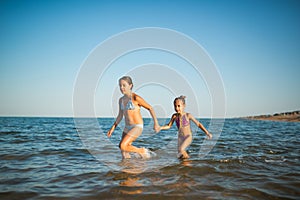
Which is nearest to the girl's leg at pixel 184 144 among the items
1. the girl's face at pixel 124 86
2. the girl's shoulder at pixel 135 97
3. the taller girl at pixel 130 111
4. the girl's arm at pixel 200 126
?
the girl's arm at pixel 200 126

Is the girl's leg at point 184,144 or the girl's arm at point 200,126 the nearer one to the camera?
the girl's arm at point 200,126

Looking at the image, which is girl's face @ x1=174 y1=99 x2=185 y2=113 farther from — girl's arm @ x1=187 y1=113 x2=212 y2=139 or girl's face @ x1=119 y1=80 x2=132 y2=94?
girl's face @ x1=119 y1=80 x2=132 y2=94

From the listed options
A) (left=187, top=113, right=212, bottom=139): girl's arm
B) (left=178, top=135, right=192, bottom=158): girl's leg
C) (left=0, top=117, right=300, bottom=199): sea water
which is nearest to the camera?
(left=0, top=117, right=300, bottom=199): sea water

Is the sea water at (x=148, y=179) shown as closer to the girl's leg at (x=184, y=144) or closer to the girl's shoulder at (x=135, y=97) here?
the girl's leg at (x=184, y=144)

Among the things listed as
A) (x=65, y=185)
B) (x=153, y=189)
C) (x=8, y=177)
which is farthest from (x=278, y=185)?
(x=8, y=177)

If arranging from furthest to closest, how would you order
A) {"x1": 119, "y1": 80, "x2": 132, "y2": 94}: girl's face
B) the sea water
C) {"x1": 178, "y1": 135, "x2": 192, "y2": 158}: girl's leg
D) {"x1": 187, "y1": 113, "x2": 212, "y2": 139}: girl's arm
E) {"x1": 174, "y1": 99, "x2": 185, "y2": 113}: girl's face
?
1. {"x1": 174, "y1": 99, "x2": 185, "y2": 113}: girl's face
2. {"x1": 178, "y1": 135, "x2": 192, "y2": 158}: girl's leg
3. {"x1": 187, "y1": 113, "x2": 212, "y2": 139}: girl's arm
4. {"x1": 119, "y1": 80, "x2": 132, "y2": 94}: girl's face
5. the sea water

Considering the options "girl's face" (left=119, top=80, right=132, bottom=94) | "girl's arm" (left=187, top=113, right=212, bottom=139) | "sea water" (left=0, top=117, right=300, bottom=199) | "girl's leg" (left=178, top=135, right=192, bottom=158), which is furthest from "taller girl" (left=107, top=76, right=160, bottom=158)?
"girl's arm" (left=187, top=113, right=212, bottom=139)

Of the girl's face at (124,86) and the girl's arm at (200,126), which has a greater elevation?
the girl's face at (124,86)

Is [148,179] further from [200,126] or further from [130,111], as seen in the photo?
[200,126]

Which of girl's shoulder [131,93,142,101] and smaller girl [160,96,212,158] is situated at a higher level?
girl's shoulder [131,93,142,101]

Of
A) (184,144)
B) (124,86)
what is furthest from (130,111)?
(184,144)

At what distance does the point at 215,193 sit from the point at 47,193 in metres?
2.89

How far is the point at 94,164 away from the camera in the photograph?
6.05m

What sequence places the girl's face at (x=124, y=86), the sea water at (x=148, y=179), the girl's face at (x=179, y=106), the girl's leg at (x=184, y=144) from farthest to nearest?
the girl's face at (x=179, y=106) → the girl's leg at (x=184, y=144) → the girl's face at (x=124, y=86) → the sea water at (x=148, y=179)
